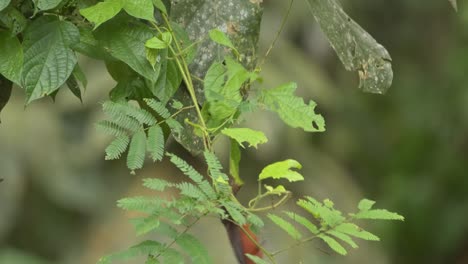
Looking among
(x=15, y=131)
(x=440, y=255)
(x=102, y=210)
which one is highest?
(x=15, y=131)

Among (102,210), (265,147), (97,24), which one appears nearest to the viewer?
(97,24)

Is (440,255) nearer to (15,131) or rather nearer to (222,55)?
(15,131)

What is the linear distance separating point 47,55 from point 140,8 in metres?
0.13

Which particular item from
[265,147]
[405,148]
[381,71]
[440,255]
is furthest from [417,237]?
[381,71]

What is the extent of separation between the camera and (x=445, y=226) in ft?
15.8

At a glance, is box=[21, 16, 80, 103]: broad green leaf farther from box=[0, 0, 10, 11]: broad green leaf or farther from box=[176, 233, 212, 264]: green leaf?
box=[176, 233, 212, 264]: green leaf

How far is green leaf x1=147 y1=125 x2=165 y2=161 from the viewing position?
1.23 m

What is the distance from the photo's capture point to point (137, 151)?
1216 mm

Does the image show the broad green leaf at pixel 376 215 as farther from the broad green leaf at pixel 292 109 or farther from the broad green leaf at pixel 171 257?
the broad green leaf at pixel 171 257

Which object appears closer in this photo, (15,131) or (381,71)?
(381,71)

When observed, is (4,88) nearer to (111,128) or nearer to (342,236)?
(111,128)

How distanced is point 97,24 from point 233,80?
0.65ft

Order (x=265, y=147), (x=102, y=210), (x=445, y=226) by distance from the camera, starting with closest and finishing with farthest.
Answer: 1. (x=265, y=147)
2. (x=102, y=210)
3. (x=445, y=226)

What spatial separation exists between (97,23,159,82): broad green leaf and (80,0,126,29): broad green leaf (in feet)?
0.13
